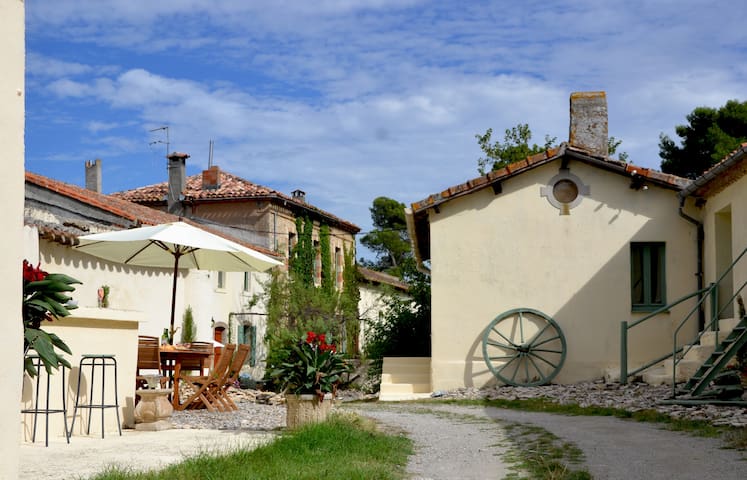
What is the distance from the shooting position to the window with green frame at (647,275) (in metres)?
16.3

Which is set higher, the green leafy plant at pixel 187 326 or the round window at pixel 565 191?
the round window at pixel 565 191

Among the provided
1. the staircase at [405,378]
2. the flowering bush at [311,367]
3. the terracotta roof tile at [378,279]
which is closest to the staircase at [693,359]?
the staircase at [405,378]

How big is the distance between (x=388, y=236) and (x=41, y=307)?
44843mm

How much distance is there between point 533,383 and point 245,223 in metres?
16.9

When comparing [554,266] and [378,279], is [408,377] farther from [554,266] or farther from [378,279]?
[378,279]

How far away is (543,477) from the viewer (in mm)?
5992

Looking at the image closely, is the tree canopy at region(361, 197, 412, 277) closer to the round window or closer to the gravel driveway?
the round window

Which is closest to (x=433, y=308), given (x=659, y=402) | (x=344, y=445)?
(x=659, y=402)

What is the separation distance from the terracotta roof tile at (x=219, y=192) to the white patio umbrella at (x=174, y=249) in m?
18.2

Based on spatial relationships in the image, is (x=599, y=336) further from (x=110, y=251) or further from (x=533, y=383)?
(x=110, y=251)

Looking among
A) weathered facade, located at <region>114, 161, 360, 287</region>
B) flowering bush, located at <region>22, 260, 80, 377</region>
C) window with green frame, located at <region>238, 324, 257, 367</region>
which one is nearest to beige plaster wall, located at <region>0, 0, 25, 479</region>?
Answer: flowering bush, located at <region>22, 260, 80, 377</region>

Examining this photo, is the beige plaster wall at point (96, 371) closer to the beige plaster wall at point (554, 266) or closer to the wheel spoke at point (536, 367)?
the beige plaster wall at point (554, 266)

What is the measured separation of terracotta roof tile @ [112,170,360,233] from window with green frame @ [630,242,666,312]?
1632cm

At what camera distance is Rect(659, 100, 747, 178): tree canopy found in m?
30.2
